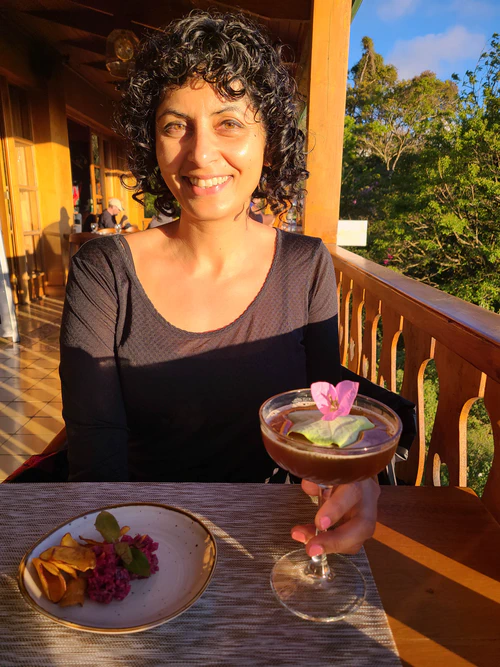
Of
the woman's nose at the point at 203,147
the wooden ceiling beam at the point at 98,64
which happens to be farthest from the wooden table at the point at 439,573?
the wooden ceiling beam at the point at 98,64

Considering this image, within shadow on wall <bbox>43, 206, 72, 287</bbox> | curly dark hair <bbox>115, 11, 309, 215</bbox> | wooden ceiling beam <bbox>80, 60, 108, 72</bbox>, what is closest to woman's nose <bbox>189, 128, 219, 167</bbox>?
curly dark hair <bbox>115, 11, 309, 215</bbox>

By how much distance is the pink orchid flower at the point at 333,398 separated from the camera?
77 cm

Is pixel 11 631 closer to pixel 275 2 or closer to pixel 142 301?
pixel 142 301

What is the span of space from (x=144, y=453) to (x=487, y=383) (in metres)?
0.98

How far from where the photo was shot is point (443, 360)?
1.41 metres

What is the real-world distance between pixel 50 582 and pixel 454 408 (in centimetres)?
104

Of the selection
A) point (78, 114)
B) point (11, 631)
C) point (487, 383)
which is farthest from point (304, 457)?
point (78, 114)

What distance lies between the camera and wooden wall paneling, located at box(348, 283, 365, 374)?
2.78 meters

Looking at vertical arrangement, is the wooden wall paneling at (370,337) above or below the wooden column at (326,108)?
below

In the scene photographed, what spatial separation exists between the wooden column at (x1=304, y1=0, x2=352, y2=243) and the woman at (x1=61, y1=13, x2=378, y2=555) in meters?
1.80

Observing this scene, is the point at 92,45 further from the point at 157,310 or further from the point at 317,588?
the point at 317,588

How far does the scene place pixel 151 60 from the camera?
150 cm

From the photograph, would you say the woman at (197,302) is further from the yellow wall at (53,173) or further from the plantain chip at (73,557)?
the yellow wall at (53,173)

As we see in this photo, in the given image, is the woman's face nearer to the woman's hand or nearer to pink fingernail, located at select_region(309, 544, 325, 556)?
the woman's hand
